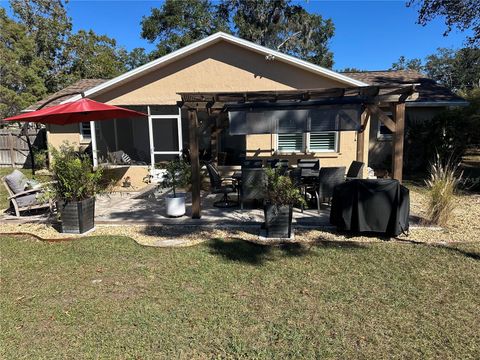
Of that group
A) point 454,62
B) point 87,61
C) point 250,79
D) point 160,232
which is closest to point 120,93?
point 250,79

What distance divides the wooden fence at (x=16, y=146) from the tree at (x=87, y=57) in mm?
12810

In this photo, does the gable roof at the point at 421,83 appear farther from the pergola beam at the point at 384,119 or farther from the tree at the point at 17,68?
the tree at the point at 17,68

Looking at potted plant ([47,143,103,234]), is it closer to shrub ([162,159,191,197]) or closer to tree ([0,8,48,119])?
shrub ([162,159,191,197])

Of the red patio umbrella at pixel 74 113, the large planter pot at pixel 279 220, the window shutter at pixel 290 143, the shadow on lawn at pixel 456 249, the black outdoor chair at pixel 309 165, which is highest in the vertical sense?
the red patio umbrella at pixel 74 113

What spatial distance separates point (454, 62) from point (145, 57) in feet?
161

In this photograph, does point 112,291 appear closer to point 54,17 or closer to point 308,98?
point 308,98

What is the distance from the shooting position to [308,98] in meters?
7.38

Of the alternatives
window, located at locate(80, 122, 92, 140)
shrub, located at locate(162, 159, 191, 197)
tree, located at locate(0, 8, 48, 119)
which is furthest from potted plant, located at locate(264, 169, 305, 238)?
tree, located at locate(0, 8, 48, 119)

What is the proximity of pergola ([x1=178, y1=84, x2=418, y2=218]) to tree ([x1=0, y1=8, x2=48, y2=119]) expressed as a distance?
2431 centimetres

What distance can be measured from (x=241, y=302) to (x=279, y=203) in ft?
8.06

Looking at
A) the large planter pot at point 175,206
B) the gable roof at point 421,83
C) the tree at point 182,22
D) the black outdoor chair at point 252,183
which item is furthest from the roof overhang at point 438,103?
the tree at point 182,22

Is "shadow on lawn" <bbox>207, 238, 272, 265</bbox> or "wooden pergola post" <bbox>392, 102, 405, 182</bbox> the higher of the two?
"wooden pergola post" <bbox>392, 102, 405, 182</bbox>

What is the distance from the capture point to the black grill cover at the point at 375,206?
5887 millimetres

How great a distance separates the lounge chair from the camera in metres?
7.78
